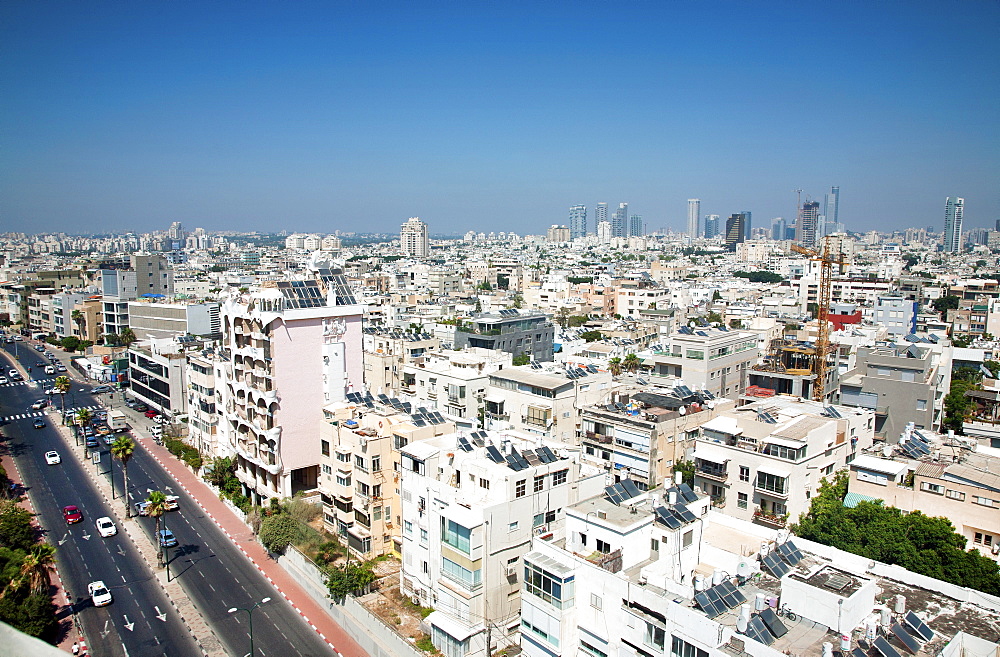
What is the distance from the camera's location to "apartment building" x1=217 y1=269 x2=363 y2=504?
3056 cm

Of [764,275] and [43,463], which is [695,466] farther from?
[764,275]

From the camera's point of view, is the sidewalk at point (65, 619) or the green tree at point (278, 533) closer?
the sidewalk at point (65, 619)

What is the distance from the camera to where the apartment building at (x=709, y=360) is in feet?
120

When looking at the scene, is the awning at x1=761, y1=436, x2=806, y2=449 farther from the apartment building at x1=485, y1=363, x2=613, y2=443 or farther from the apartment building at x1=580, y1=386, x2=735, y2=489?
the apartment building at x1=485, y1=363, x2=613, y2=443

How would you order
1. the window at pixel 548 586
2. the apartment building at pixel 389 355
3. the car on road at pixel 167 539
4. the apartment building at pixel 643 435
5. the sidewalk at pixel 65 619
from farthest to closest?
1. the apartment building at pixel 389 355
2. the car on road at pixel 167 539
3. the apartment building at pixel 643 435
4. the sidewalk at pixel 65 619
5. the window at pixel 548 586

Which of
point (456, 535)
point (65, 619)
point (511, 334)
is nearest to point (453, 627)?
point (456, 535)

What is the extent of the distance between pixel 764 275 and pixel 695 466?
111 meters

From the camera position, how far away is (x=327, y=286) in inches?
1293

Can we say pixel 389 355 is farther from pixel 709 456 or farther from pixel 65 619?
pixel 709 456

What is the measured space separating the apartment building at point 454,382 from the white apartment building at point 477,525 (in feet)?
26.5

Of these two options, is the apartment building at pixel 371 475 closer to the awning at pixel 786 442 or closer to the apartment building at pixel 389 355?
the awning at pixel 786 442

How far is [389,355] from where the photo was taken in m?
43.3

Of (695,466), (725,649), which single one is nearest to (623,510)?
(725,649)

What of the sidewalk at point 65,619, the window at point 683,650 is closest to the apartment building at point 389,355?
the sidewalk at point 65,619
